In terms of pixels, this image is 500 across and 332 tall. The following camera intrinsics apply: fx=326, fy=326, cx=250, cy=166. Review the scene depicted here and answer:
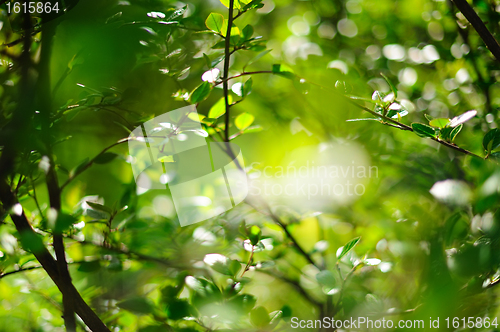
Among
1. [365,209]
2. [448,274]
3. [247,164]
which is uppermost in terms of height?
[448,274]

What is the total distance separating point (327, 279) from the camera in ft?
1.27

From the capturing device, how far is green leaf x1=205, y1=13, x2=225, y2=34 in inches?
14.8

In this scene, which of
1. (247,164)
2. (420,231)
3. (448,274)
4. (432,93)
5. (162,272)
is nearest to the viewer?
(448,274)

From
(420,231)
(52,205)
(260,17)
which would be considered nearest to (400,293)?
(420,231)

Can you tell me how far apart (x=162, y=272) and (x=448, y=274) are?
1.40ft

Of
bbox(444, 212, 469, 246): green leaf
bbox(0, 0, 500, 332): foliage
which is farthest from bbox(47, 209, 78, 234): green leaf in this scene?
bbox(444, 212, 469, 246): green leaf

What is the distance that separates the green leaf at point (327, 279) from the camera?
0.38 metres

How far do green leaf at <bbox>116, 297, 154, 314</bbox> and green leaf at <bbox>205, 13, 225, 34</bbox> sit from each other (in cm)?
37

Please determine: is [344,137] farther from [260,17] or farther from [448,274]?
[448,274]

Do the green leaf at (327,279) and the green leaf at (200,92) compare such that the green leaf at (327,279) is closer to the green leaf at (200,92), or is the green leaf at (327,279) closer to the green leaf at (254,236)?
the green leaf at (254,236)

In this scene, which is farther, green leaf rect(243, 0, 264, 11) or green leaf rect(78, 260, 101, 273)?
green leaf rect(78, 260, 101, 273)

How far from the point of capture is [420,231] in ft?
1.32

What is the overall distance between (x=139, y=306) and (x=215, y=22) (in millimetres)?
382

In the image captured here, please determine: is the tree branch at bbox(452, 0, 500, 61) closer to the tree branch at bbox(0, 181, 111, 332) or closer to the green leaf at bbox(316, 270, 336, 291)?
the green leaf at bbox(316, 270, 336, 291)
